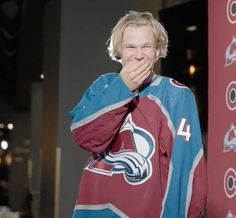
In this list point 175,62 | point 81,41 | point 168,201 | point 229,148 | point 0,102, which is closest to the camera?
point 168,201

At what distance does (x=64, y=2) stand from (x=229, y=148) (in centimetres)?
275

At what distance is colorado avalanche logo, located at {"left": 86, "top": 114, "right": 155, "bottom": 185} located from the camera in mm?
1494

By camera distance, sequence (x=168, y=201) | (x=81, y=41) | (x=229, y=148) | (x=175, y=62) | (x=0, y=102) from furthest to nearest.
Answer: (x=0, y=102) → (x=81, y=41) → (x=175, y=62) → (x=229, y=148) → (x=168, y=201)

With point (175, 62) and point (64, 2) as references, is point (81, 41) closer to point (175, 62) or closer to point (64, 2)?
point (64, 2)

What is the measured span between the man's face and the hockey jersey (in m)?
0.09

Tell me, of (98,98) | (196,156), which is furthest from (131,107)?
(196,156)

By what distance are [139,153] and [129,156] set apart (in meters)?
0.03

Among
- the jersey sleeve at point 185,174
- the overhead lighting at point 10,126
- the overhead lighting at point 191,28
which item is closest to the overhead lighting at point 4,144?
the overhead lighting at point 10,126

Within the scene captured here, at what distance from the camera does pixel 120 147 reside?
1526 mm

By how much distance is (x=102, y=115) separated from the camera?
148cm

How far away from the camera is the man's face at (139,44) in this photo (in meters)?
1.55

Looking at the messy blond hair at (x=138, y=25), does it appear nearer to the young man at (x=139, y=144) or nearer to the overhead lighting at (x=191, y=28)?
the young man at (x=139, y=144)

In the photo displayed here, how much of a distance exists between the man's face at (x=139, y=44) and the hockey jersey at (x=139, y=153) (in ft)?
0.29

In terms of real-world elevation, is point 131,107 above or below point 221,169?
above
